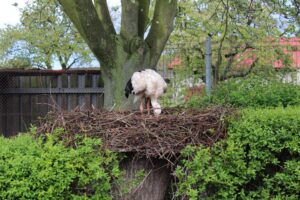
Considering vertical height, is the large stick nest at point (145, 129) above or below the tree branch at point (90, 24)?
below

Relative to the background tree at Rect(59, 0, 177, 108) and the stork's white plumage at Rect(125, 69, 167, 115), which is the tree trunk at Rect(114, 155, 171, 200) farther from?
the background tree at Rect(59, 0, 177, 108)

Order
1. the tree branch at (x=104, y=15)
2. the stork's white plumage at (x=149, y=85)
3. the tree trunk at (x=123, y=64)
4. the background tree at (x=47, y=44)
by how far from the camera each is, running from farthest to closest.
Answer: the background tree at (x=47, y=44) < the tree branch at (x=104, y=15) < the tree trunk at (x=123, y=64) < the stork's white plumage at (x=149, y=85)

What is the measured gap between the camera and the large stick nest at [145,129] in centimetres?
488

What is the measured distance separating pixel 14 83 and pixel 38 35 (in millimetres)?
9823

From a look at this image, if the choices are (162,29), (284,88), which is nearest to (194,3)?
(162,29)

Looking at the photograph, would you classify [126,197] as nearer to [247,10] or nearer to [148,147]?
[148,147]

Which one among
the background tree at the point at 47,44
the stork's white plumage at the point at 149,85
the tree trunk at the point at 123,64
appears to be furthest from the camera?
the background tree at the point at 47,44

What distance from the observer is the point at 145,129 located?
499 cm

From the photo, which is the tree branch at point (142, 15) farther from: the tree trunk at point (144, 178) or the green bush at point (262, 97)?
the tree trunk at point (144, 178)

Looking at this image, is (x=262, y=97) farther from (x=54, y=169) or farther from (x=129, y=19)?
(x=54, y=169)

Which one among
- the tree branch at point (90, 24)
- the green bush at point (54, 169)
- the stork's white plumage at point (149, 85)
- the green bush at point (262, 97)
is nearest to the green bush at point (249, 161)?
the green bush at point (54, 169)

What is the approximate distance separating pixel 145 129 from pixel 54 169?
1.12m

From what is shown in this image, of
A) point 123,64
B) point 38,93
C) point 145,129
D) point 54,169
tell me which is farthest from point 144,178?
point 38,93

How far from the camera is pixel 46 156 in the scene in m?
4.44
